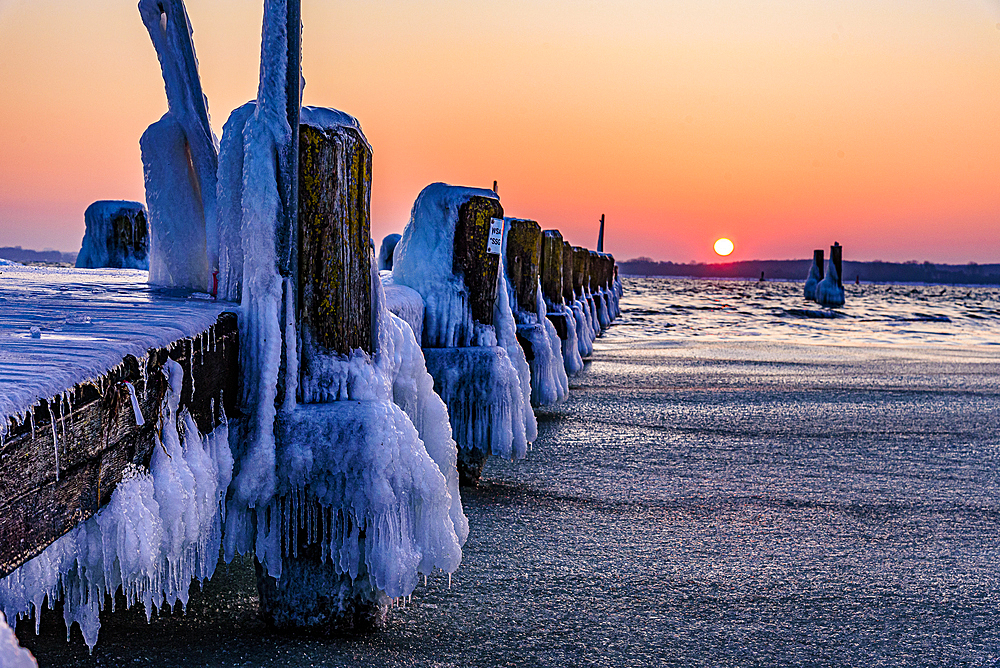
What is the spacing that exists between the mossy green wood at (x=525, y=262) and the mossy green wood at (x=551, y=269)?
1.94 metres

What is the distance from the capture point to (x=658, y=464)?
470 cm

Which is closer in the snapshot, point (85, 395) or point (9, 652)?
point (9, 652)

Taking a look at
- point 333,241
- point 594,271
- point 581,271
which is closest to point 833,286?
point 594,271

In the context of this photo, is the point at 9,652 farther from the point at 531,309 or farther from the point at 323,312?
the point at 531,309

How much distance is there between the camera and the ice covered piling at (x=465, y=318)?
3.93m

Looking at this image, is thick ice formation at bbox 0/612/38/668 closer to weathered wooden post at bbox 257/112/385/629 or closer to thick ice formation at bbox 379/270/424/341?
weathered wooden post at bbox 257/112/385/629

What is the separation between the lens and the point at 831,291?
106 ft

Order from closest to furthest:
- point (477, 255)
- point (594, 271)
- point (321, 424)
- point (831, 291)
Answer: point (321, 424) < point (477, 255) < point (594, 271) < point (831, 291)

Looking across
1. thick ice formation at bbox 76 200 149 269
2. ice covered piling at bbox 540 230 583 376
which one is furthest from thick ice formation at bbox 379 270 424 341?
thick ice formation at bbox 76 200 149 269

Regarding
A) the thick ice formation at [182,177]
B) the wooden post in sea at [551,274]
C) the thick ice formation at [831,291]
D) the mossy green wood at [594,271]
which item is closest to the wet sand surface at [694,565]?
the thick ice formation at [182,177]

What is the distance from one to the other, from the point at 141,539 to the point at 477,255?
2.75 metres

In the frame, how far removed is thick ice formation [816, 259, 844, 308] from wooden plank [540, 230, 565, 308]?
26025mm

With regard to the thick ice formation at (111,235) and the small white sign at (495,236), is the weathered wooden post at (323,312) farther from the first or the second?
the thick ice formation at (111,235)

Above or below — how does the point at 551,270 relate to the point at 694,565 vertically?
above
